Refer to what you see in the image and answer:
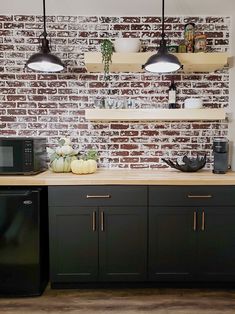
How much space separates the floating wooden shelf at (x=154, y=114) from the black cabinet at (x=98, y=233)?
73cm

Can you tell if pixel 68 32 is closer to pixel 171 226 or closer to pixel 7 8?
pixel 7 8

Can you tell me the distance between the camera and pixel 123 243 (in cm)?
229

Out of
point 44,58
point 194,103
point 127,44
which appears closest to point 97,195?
point 44,58

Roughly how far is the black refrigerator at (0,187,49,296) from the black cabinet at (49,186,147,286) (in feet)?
0.40

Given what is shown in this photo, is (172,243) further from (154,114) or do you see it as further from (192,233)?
(154,114)

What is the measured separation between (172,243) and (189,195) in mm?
432

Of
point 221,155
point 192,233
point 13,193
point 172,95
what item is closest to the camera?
point 13,193

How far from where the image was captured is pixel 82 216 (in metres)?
2.26

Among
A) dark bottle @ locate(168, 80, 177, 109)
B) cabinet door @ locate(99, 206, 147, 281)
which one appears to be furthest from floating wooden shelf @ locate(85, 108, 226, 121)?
cabinet door @ locate(99, 206, 147, 281)

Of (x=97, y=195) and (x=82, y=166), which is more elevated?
(x=82, y=166)

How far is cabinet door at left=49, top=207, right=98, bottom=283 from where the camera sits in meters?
2.26

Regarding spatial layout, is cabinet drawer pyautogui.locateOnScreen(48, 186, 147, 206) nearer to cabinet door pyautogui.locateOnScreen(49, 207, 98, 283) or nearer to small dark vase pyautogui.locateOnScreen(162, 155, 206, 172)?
cabinet door pyautogui.locateOnScreen(49, 207, 98, 283)

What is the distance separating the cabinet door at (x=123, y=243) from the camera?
227 centimetres

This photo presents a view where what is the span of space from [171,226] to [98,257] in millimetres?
667
